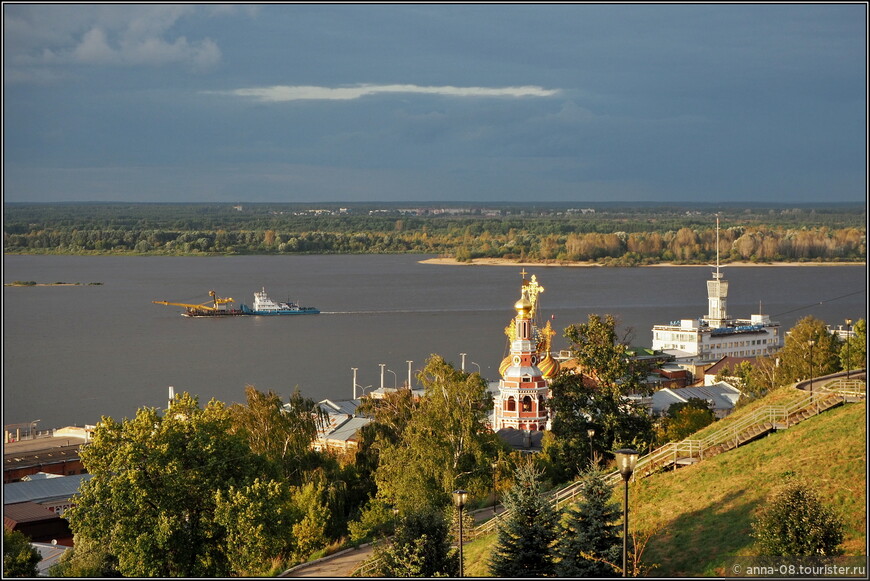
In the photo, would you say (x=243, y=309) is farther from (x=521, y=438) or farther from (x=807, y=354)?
(x=521, y=438)

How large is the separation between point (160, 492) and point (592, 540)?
18.1ft

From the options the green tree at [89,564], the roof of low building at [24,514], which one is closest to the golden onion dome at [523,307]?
the roof of low building at [24,514]

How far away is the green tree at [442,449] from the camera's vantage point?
17.8 m

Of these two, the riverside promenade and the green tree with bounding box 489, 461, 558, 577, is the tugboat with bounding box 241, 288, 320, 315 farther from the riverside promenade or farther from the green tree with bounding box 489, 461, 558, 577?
the green tree with bounding box 489, 461, 558, 577

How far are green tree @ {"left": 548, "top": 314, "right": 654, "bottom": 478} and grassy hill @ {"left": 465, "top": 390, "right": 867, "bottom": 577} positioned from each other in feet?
14.6

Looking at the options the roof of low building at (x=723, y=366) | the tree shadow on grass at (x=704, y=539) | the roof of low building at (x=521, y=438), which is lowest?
the roof of low building at (x=723, y=366)

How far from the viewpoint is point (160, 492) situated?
14.2 m

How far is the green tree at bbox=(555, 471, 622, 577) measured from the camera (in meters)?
11.1

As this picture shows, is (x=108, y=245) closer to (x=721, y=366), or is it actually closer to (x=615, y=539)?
(x=721, y=366)

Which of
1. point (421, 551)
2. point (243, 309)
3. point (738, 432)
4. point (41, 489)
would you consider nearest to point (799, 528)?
point (421, 551)

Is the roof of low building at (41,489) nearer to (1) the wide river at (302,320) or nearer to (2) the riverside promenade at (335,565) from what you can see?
(2) the riverside promenade at (335,565)

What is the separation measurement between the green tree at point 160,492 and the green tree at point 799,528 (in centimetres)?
632

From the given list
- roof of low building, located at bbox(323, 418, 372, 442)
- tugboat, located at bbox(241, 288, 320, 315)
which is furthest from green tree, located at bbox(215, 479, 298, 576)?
tugboat, located at bbox(241, 288, 320, 315)

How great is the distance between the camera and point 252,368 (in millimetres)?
49219
